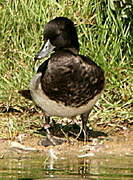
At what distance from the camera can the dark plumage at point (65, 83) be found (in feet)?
19.8

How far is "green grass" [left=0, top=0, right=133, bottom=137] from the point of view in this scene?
7215mm

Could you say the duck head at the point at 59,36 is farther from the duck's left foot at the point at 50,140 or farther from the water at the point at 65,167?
the water at the point at 65,167

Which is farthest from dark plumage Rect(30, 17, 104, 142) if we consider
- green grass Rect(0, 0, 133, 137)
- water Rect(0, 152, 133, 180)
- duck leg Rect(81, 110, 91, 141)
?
green grass Rect(0, 0, 133, 137)

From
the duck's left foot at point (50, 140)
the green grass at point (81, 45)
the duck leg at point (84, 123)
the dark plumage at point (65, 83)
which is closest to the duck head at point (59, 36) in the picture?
the dark plumage at point (65, 83)

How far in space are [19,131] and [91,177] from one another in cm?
215

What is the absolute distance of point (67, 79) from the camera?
6031 mm

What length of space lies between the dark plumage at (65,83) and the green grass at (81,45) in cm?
68

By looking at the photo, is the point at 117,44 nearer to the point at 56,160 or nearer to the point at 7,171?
the point at 56,160

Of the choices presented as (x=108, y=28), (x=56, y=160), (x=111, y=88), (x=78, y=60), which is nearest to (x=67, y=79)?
(x=78, y=60)

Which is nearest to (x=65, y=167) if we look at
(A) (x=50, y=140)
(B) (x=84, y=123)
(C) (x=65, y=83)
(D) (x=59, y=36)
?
(C) (x=65, y=83)

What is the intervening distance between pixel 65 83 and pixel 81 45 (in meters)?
1.84

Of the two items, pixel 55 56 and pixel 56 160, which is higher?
pixel 55 56

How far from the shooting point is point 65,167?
5086 mm

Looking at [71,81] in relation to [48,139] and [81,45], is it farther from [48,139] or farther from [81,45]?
[81,45]
